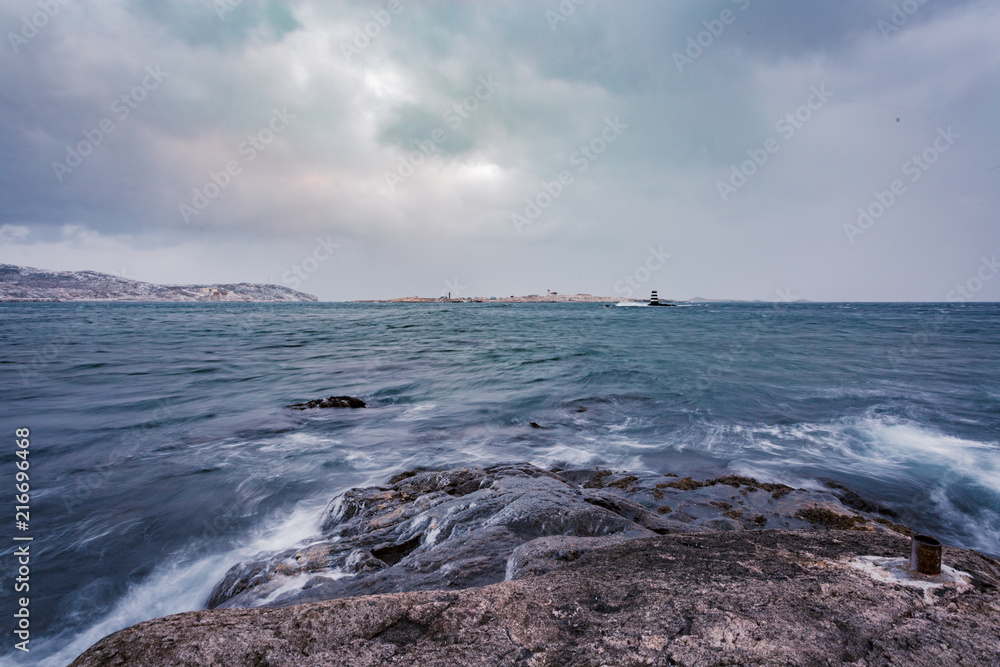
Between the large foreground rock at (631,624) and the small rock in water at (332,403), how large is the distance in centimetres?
904

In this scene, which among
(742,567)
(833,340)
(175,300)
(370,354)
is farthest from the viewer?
(175,300)

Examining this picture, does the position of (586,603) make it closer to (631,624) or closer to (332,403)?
(631,624)

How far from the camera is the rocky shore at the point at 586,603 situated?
182 cm

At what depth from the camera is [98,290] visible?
152625 millimetres

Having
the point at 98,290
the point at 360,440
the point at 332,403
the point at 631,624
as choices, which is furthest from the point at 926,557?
the point at 98,290

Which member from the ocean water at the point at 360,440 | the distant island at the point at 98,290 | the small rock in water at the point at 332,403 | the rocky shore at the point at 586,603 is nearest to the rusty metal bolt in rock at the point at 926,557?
the rocky shore at the point at 586,603

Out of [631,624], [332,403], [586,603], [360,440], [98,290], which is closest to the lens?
[631,624]

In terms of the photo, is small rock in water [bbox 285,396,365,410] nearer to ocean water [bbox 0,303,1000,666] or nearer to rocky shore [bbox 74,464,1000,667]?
ocean water [bbox 0,303,1000,666]

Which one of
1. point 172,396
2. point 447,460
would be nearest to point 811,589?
point 447,460

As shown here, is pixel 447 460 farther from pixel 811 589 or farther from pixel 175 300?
pixel 175 300

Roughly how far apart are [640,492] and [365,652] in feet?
14.2

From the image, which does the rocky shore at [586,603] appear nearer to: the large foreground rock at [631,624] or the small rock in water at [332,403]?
the large foreground rock at [631,624]

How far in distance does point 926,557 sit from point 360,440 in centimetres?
808

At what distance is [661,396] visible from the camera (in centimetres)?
1184
